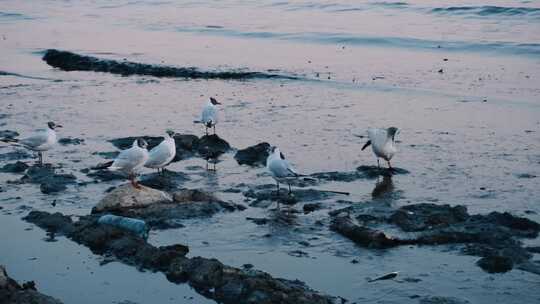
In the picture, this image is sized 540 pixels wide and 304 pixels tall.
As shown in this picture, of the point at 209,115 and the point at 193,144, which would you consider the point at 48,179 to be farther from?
the point at 209,115

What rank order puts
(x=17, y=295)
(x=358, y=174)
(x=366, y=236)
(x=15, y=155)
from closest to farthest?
(x=17, y=295) → (x=366, y=236) → (x=358, y=174) → (x=15, y=155)

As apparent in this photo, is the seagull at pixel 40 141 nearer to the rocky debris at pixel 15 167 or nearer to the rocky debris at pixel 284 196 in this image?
the rocky debris at pixel 15 167

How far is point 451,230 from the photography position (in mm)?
8781

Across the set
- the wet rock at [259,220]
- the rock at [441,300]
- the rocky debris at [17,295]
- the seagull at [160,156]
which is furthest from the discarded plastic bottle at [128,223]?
the rock at [441,300]

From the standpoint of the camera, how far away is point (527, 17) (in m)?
30.5

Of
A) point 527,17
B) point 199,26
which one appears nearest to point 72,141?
point 199,26

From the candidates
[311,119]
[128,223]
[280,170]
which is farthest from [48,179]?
[311,119]

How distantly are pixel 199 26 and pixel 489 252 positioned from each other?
84.6 ft

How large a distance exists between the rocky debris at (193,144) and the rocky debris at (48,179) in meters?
1.71

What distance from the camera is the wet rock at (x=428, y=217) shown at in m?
9.07

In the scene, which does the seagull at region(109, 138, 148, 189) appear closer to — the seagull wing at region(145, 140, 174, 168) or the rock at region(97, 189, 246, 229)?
the seagull wing at region(145, 140, 174, 168)

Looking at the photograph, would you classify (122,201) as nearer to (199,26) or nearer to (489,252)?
(489,252)

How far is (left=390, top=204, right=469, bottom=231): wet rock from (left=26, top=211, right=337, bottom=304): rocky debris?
2.05 meters

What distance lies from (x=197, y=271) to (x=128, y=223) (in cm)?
155
